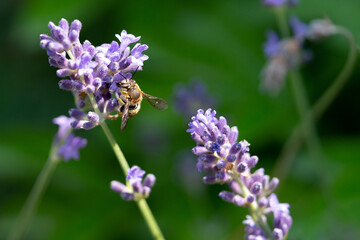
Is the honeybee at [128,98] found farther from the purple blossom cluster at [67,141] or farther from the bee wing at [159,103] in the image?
the purple blossom cluster at [67,141]

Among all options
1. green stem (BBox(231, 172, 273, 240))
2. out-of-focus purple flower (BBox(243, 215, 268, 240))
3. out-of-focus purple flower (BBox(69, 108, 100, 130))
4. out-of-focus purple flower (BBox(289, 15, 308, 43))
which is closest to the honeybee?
out-of-focus purple flower (BBox(69, 108, 100, 130))

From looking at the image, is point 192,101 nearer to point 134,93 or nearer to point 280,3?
point 280,3

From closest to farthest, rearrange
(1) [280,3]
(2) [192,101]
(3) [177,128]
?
(1) [280,3]
(2) [192,101]
(3) [177,128]

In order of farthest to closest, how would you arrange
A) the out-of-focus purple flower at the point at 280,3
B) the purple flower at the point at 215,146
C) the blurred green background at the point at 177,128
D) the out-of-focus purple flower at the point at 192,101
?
the blurred green background at the point at 177,128 → the out-of-focus purple flower at the point at 192,101 → the out-of-focus purple flower at the point at 280,3 → the purple flower at the point at 215,146

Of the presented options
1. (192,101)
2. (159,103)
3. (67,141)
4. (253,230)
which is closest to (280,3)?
(192,101)

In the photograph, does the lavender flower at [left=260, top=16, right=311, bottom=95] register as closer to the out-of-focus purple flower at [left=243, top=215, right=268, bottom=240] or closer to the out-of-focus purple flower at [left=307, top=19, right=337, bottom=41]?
the out-of-focus purple flower at [left=307, top=19, right=337, bottom=41]

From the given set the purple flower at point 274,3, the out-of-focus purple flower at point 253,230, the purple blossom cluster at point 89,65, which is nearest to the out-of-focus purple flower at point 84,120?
the purple blossom cluster at point 89,65
